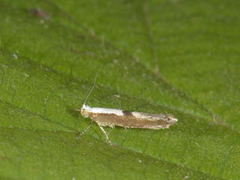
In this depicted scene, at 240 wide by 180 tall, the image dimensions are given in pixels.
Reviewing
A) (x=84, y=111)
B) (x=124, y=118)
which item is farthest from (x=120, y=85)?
(x=84, y=111)

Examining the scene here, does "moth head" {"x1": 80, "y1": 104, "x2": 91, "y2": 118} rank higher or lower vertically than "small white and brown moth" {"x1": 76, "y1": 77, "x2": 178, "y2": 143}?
higher

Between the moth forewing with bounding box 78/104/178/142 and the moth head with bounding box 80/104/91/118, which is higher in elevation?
the moth head with bounding box 80/104/91/118

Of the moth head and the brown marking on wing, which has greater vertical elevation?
the moth head

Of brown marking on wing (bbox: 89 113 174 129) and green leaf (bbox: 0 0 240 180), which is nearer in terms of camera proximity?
green leaf (bbox: 0 0 240 180)

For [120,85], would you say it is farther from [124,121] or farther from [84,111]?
[84,111]

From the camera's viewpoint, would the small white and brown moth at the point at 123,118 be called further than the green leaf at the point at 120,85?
Yes

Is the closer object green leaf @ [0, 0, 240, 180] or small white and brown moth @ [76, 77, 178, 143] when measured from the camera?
green leaf @ [0, 0, 240, 180]
